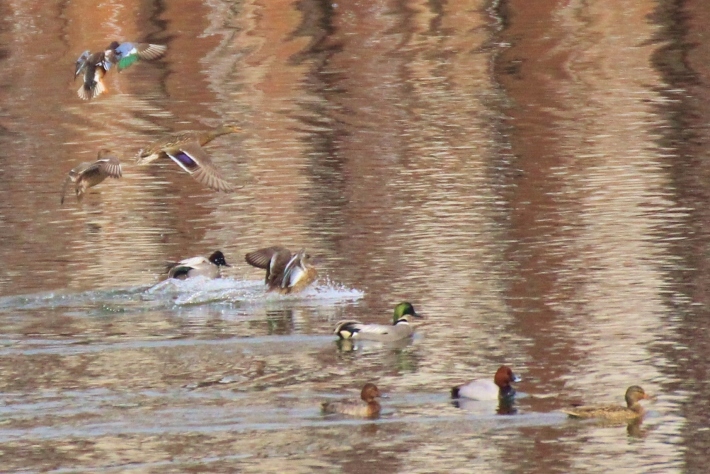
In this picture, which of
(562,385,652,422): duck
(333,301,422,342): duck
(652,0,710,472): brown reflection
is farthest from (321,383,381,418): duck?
(652,0,710,472): brown reflection

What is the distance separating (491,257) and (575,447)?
4.44 m

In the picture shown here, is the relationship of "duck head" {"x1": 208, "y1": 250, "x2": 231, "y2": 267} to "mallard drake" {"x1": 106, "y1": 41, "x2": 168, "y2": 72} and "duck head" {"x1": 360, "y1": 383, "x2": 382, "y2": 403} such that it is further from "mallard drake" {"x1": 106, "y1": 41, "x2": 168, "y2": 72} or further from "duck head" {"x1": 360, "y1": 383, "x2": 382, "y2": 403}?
"duck head" {"x1": 360, "y1": 383, "x2": 382, "y2": 403}

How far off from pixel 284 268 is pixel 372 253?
4.35 feet

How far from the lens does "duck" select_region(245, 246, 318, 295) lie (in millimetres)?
11797

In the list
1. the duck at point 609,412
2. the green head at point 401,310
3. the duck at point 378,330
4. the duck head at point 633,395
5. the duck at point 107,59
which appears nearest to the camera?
the duck at point 609,412

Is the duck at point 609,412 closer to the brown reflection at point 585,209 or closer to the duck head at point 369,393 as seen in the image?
the brown reflection at point 585,209

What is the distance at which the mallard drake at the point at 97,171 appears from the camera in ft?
41.3

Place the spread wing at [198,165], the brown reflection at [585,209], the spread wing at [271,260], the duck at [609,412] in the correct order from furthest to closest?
the spread wing at [198,165] < the spread wing at [271,260] < the brown reflection at [585,209] < the duck at [609,412]

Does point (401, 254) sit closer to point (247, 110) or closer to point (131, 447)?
point (131, 447)

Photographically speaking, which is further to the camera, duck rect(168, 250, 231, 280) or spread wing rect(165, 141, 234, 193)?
spread wing rect(165, 141, 234, 193)

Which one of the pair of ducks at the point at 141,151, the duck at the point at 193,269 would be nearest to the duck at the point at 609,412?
the duck at the point at 193,269

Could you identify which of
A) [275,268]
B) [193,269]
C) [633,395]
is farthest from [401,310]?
[633,395]

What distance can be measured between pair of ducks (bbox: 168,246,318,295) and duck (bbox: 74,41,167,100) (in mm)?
2083

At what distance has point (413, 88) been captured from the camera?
71.8 ft
